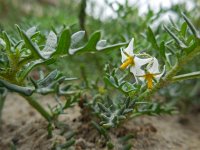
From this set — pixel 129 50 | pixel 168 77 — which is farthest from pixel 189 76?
pixel 129 50

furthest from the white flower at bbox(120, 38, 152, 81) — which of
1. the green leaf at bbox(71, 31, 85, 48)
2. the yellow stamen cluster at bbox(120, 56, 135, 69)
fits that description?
the green leaf at bbox(71, 31, 85, 48)

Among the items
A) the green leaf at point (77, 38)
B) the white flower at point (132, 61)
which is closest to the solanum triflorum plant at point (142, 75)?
the white flower at point (132, 61)

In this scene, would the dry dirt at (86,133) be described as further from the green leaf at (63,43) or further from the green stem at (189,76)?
the green leaf at (63,43)

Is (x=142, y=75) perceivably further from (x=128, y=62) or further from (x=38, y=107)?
(x=38, y=107)

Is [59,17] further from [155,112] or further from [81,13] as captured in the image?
[155,112]

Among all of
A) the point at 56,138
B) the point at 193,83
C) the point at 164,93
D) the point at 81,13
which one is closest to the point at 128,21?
the point at 81,13
